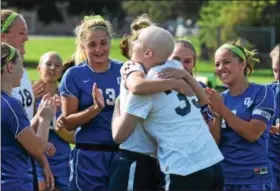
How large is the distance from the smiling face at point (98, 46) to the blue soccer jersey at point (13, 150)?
42.3 inches

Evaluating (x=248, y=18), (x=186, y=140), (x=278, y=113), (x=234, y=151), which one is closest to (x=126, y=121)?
(x=186, y=140)

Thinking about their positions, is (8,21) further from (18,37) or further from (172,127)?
(172,127)

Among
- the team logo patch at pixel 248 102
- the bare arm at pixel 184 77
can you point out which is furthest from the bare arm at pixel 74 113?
the team logo patch at pixel 248 102

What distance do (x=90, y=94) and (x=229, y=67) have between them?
114 cm

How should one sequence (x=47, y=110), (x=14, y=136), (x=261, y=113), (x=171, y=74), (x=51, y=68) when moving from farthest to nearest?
(x=51, y=68) < (x=261, y=113) < (x=47, y=110) < (x=14, y=136) < (x=171, y=74)

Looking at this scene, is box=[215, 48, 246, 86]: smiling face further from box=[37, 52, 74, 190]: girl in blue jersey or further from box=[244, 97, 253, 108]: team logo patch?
box=[37, 52, 74, 190]: girl in blue jersey

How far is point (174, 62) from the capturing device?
4785mm

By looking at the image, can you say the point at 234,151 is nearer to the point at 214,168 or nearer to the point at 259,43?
the point at 214,168

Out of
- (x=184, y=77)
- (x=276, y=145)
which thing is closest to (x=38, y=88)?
(x=276, y=145)

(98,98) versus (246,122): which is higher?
(98,98)

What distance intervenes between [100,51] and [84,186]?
107 cm

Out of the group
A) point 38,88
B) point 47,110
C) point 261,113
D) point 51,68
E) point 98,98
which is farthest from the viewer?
point 51,68

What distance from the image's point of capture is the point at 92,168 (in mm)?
5715

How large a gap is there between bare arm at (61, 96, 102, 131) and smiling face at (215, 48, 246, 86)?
1.10 m
